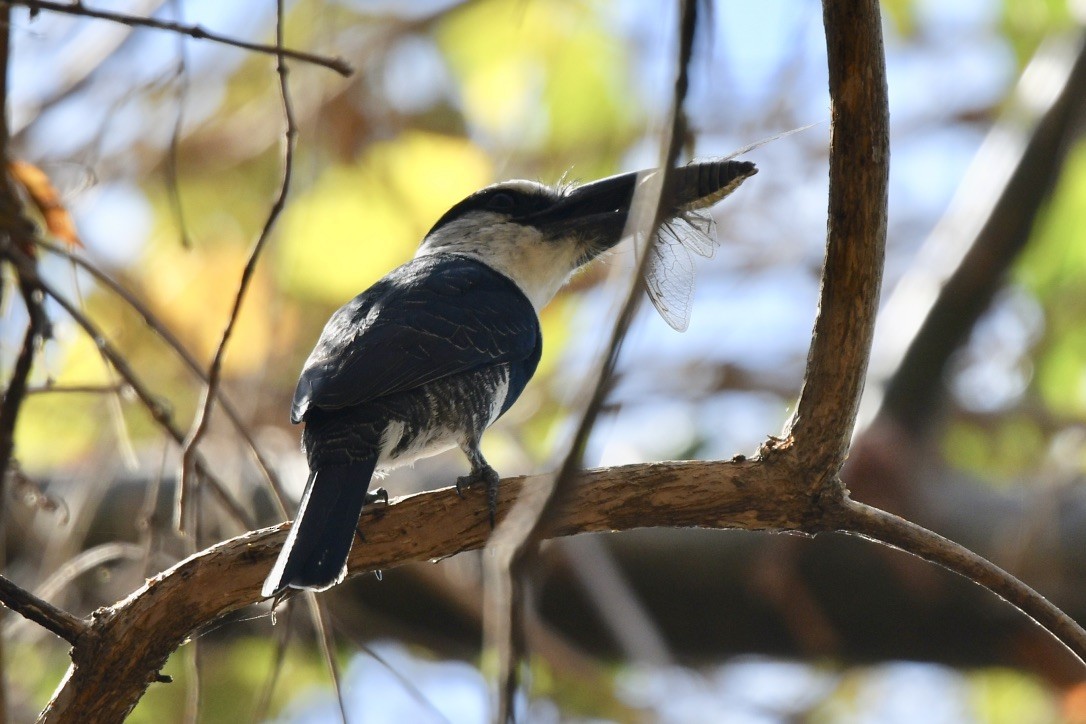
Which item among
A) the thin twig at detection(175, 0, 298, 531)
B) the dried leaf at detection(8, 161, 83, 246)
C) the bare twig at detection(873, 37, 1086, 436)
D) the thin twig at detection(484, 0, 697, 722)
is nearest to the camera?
the thin twig at detection(484, 0, 697, 722)

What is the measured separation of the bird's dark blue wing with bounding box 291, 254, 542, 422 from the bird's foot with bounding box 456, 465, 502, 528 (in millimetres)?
290

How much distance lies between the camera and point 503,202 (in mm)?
3600

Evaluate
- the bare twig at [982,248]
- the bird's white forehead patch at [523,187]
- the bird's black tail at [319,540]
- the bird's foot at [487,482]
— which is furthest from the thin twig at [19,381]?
the bare twig at [982,248]

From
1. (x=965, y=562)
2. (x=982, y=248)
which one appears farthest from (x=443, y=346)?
(x=982, y=248)

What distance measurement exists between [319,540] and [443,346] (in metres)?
0.85

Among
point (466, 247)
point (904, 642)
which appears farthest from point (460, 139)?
point (904, 642)

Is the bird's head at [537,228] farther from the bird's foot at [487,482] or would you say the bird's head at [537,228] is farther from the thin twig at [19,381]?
the thin twig at [19,381]

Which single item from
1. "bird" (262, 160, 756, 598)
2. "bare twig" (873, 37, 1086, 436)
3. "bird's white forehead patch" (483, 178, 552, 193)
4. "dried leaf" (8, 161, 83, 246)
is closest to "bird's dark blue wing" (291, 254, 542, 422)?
"bird" (262, 160, 756, 598)

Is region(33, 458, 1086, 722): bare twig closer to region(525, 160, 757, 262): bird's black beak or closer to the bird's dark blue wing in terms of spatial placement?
the bird's dark blue wing

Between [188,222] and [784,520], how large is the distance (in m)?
3.89

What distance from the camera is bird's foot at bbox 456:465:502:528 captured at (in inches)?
89.8

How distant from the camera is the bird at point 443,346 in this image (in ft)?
7.34

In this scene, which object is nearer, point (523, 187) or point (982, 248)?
point (523, 187)

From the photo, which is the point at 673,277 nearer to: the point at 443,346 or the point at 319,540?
the point at 443,346
